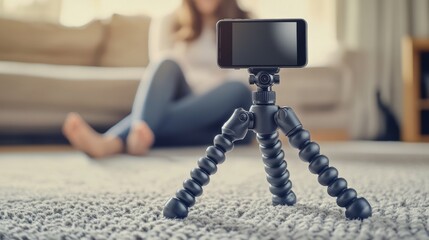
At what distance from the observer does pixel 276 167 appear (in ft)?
2.37

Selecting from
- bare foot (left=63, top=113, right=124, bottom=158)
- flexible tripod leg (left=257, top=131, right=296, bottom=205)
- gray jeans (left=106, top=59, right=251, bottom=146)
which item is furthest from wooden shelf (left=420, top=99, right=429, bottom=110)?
flexible tripod leg (left=257, top=131, right=296, bottom=205)

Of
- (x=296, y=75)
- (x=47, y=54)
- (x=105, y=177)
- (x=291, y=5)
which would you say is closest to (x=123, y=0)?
(x=47, y=54)

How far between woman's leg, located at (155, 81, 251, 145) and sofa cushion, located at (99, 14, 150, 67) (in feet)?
3.33

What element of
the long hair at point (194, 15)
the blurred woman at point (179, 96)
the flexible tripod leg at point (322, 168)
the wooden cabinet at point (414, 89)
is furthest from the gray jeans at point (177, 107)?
the wooden cabinet at point (414, 89)

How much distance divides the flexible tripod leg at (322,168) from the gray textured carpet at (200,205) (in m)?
0.02

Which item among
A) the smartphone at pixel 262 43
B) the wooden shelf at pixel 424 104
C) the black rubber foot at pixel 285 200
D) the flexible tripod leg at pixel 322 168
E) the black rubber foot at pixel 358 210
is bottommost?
the wooden shelf at pixel 424 104

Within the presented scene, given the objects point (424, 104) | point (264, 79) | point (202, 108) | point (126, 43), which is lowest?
point (424, 104)

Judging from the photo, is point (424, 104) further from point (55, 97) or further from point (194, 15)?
point (55, 97)

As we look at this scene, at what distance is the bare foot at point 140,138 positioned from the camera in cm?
171

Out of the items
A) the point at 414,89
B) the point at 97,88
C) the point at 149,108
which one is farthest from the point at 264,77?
the point at 414,89

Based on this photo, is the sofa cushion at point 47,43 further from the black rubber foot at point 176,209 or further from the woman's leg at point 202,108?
the black rubber foot at point 176,209

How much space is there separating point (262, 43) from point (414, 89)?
261 centimetres

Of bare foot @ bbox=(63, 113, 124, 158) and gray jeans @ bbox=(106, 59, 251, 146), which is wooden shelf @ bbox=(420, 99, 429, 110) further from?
bare foot @ bbox=(63, 113, 124, 158)

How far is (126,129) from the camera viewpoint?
1807mm
